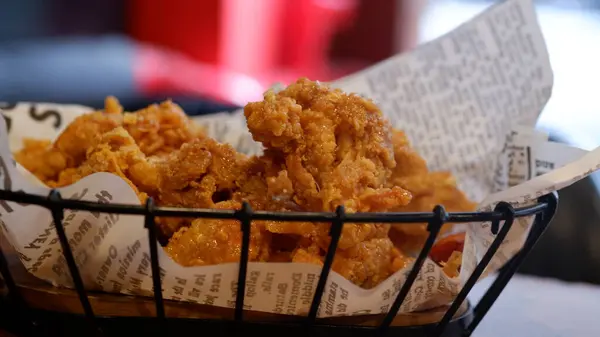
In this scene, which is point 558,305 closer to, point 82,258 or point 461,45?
point 461,45

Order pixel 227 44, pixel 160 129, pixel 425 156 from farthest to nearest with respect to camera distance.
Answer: pixel 227 44 → pixel 425 156 → pixel 160 129

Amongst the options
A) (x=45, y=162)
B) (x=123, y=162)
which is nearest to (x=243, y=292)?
(x=123, y=162)

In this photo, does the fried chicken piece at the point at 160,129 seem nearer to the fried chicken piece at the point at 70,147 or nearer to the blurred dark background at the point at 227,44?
the fried chicken piece at the point at 70,147

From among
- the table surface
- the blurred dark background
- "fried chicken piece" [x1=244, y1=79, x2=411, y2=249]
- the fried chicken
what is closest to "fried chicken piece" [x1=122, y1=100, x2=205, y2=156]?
the fried chicken

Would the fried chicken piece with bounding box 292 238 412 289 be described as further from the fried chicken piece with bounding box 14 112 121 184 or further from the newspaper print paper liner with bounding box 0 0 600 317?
the fried chicken piece with bounding box 14 112 121 184

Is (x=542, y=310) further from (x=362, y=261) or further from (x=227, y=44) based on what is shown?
(x=227, y=44)

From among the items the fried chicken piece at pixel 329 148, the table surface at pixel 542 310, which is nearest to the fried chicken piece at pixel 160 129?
the fried chicken piece at pixel 329 148
